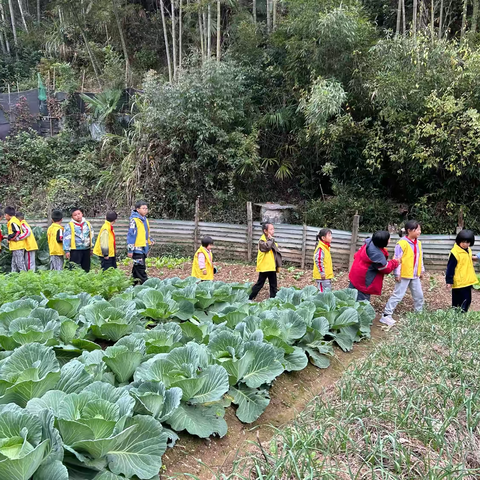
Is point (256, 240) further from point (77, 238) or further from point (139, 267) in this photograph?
point (77, 238)

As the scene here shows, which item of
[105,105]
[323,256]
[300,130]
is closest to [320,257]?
[323,256]

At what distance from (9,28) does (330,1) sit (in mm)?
17163

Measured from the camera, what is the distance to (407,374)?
3.14 m

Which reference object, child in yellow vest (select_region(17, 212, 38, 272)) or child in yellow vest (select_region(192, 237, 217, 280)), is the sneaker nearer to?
child in yellow vest (select_region(192, 237, 217, 280))

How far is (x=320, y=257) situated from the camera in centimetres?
603

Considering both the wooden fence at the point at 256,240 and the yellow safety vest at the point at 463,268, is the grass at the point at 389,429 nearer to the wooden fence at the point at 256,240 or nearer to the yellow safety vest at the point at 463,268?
the yellow safety vest at the point at 463,268

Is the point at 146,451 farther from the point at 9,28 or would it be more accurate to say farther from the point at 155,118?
the point at 9,28

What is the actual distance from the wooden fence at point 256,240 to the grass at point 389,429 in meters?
6.42

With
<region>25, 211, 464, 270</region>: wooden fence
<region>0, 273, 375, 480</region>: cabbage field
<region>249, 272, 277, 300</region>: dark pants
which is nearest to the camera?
<region>0, 273, 375, 480</region>: cabbage field

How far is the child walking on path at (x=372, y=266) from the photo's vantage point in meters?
5.21

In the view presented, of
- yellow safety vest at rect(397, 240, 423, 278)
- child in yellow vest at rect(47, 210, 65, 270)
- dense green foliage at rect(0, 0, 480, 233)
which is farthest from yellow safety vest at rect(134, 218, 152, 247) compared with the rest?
dense green foliage at rect(0, 0, 480, 233)

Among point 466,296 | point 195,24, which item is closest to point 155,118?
point 195,24

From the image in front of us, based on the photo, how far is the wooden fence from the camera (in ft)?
31.3

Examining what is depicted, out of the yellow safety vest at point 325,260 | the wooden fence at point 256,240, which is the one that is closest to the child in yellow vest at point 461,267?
the yellow safety vest at point 325,260
